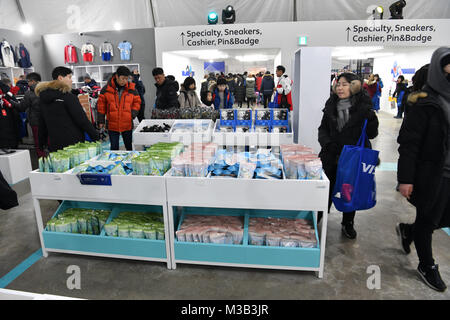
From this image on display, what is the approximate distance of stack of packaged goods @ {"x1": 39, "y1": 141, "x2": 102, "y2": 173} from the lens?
2.87 meters

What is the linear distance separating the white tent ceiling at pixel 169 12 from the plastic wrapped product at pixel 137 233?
9.83m

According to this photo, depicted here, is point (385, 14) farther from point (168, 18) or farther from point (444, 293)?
point (444, 293)

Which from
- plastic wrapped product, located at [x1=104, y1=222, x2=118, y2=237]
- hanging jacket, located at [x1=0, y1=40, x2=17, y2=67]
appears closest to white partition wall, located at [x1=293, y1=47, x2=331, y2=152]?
plastic wrapped product, located at [x1=104, y1=222, x2=118, y2=237]

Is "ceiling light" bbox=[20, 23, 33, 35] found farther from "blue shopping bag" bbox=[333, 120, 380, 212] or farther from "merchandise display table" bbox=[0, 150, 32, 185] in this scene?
"blue shopping bag" bbox=[333, 120, 380, 212]

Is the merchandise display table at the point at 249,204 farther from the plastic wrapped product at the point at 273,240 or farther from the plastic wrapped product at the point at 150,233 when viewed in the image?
the plastic wrapped product at the point at 150,233

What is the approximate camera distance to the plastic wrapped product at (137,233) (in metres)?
2.80

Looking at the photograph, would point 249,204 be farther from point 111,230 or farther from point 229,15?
point 229,15

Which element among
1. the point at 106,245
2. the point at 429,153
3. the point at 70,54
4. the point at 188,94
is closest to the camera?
the point at 429,153

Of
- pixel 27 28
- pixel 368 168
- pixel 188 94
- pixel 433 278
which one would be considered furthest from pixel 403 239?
pixel 27 28

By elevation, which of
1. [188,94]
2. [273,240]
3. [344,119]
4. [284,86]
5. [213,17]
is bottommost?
[273,240]

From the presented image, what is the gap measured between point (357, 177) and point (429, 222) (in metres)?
0.59

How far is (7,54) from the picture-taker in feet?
33.7
